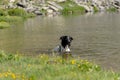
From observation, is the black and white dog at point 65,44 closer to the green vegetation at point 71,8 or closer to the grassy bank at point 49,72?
the grassy bank at point 49,72

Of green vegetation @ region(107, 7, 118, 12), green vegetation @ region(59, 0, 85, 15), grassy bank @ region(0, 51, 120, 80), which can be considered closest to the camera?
grassy bank @ region(0, 51, 120, 80)

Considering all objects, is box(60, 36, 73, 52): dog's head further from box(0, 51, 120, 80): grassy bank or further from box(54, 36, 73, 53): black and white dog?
box(0, 51, 120, 80): grassy bank

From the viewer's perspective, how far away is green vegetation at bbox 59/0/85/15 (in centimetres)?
13515

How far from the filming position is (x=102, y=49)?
123 ft

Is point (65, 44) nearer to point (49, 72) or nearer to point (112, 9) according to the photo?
point (49, 72)

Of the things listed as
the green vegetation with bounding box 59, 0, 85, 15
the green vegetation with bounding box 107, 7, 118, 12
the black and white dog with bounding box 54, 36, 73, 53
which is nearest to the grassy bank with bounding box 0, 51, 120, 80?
the black and white dog with bounding box 54, 36, 73, 53

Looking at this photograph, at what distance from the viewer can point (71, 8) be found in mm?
143125

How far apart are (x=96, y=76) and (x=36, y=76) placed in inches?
100

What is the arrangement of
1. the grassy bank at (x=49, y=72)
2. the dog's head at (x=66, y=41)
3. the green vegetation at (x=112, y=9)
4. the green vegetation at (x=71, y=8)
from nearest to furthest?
the grassy bank at (x=49, y=72) < the dog's head at (x=66, y=41) < the green vegetation at (x=71, y=8) < the green vegetation at (x=112, y=9)

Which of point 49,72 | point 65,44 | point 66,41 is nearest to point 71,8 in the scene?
point 65,44

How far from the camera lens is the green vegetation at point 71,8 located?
13515 cm

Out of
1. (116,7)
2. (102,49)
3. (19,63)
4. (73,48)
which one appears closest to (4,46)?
(73,48)

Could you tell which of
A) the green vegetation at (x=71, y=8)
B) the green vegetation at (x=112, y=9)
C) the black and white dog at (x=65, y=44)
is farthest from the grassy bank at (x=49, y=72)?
the green vegetation at (x=112, y=9)

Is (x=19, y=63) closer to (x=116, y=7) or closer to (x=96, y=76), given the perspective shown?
(x=96, y=76)
